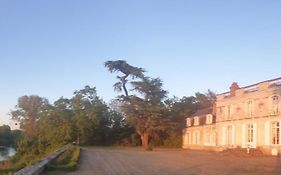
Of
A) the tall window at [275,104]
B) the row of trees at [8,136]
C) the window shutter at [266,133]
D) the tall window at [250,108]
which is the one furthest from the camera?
the row of trees at [8,136]

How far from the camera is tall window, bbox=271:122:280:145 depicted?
3431cm

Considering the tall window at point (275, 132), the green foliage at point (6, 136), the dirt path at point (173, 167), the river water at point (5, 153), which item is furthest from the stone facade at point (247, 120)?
the green foliage at point (6, 136)

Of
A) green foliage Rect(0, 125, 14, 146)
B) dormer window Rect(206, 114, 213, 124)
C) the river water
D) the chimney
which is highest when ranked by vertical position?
the chimney

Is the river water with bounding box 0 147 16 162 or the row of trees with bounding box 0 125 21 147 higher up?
the row of trees with bounding box 0 125 21 147

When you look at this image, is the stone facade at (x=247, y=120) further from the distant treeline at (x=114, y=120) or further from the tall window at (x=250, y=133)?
the distant treeline at (x=114, y=120)

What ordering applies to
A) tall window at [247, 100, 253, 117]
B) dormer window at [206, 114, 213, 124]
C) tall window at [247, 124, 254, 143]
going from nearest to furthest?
tall window at [247, 124, 254, 143] → tall window at [247, 100, 253, 117] → dormer window at [206, 114, 213, 124]

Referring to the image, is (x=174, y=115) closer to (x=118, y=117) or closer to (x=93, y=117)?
(x=118, y=117)

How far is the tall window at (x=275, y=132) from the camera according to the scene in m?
34.3

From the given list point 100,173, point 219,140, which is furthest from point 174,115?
point 100,173

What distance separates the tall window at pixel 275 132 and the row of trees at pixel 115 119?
19178 mm

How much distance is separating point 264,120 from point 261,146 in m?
2.34

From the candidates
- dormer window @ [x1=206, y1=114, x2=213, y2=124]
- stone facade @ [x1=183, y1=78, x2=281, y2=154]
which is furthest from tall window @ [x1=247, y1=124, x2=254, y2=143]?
dormer window @ [x1=206, y1=114, x2=213, y2=124]

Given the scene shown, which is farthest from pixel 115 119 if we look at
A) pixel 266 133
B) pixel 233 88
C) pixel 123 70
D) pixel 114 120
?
pixel 266 133

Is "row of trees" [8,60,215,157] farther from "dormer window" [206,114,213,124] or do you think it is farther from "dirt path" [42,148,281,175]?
"dirt path" [42,148,281,175]
